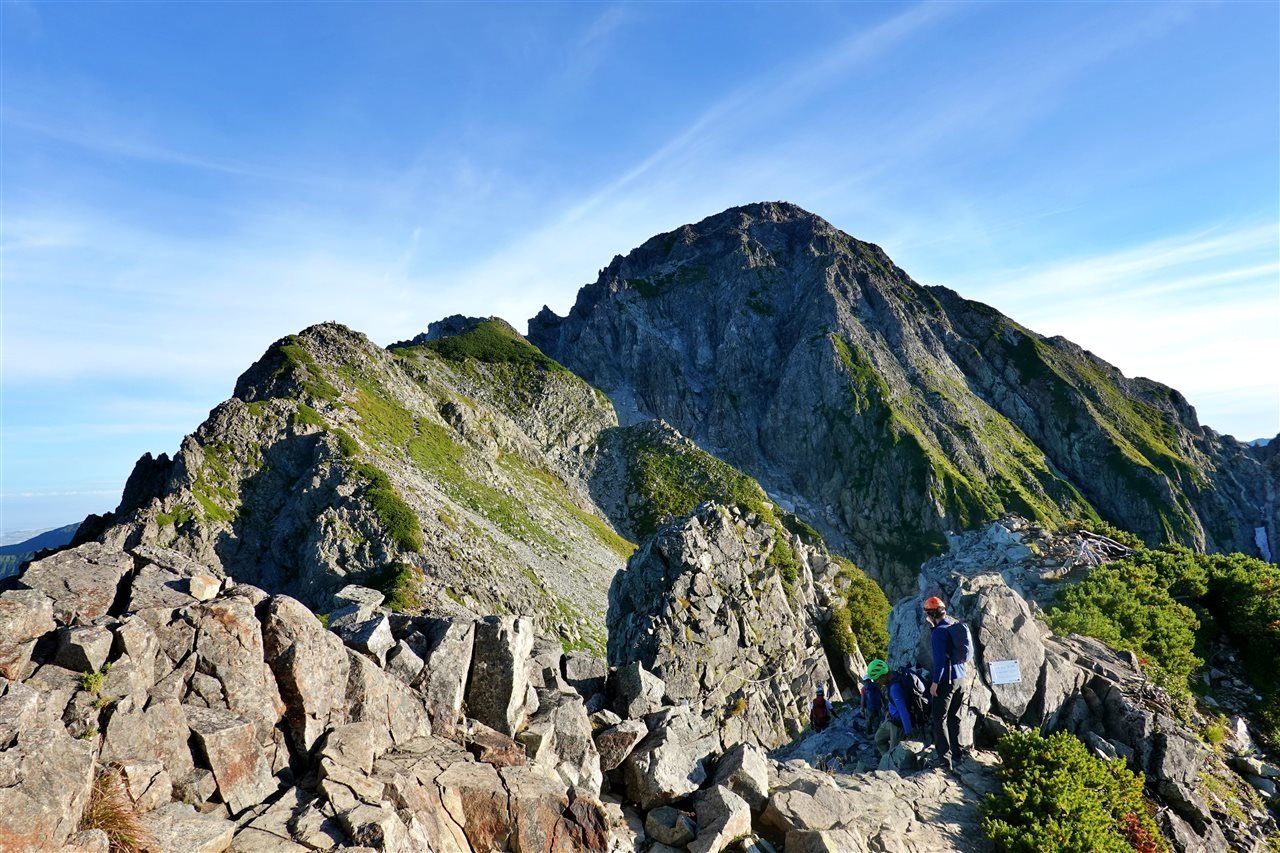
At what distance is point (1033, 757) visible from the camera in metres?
16.9

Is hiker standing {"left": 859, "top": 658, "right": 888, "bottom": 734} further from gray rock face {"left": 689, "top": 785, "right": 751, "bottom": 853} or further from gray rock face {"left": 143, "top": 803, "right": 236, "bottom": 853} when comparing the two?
gray rock face {"left": 143, "top": 803, "right": 236, "bottom": 853}

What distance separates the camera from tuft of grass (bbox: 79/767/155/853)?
864 cm

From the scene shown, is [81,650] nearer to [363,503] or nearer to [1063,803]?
[1063,803]

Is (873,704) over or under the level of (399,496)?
under

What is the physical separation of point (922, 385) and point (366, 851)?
6962 inches

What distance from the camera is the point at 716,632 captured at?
4781cm

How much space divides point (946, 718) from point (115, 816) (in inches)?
753

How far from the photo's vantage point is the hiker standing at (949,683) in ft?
59.9

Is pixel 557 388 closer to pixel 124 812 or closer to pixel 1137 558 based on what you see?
pixel 1137 558

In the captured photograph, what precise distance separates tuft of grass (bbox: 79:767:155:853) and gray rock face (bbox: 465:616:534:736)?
6.76 meters

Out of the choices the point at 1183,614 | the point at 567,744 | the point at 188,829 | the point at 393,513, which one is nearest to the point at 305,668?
A: the point at 188,829

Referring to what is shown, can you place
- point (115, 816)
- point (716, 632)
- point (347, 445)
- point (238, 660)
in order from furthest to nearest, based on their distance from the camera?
point (347, 445) < point (716, 632) < point (238, 660) < point (115, 816)

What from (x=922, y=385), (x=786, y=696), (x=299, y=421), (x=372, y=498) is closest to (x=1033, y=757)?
(x=786, y=696)

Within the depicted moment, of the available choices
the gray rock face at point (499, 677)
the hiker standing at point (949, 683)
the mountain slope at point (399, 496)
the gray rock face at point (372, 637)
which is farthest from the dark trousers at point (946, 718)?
the mountain slope at point (399, 496)
